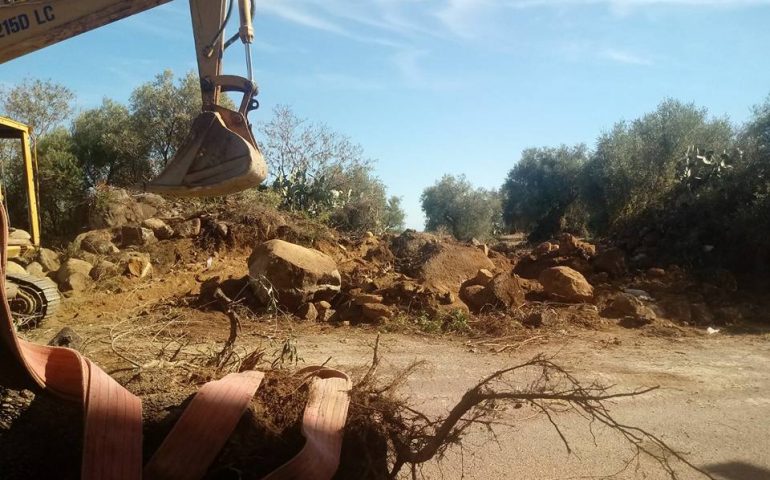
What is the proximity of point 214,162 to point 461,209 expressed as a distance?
26.1 metres

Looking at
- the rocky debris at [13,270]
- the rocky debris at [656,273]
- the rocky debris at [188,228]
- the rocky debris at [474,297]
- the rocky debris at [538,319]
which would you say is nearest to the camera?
the rocky debris at [538,319]

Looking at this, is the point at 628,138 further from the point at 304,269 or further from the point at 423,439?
the point at 423,439

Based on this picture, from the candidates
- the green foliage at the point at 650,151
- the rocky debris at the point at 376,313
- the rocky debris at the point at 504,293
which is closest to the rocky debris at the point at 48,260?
the rocky debris at the point at 376,313

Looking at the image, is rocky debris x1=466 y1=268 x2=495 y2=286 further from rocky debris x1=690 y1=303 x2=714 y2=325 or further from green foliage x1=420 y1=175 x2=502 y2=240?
green foliage x1=420 y1=175 x2=502 y2=240

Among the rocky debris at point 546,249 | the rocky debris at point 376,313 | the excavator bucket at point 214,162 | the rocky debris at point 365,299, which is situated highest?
the excavator bucket at point 214,162

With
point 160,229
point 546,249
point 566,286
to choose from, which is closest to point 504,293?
point 566,286

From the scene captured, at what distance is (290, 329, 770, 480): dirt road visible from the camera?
408cm

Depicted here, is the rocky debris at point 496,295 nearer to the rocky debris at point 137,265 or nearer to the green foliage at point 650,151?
the rocky debris at point 137,265

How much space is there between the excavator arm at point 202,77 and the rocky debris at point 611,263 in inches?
374

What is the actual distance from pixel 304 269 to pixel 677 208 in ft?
32.7

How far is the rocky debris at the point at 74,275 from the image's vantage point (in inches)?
420

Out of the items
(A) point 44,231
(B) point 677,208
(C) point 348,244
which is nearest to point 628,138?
(B) point 677,208

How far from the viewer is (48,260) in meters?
11.9

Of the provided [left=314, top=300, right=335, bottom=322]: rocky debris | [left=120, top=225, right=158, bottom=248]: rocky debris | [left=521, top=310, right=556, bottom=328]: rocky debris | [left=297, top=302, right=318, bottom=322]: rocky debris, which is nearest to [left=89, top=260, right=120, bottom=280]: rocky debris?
[left=120, top=225, right=158, bottom=248]: rocky debris
